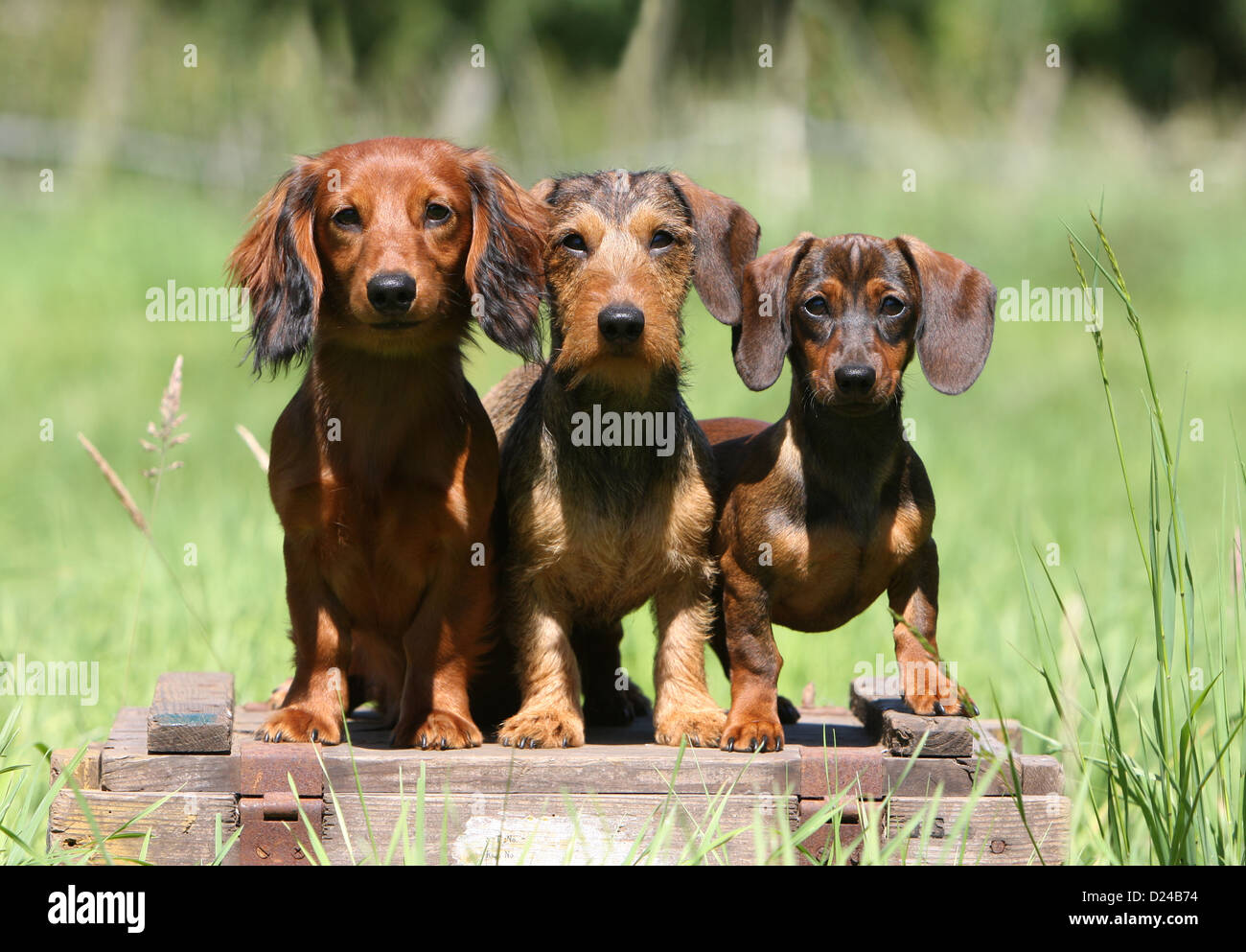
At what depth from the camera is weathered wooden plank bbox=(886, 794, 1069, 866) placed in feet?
12.2

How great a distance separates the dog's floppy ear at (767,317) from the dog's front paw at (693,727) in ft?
3.18

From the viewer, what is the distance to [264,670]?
6.20 meters

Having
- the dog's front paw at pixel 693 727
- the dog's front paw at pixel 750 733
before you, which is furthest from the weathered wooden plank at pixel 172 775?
the dog's front paw at pixel 750 733

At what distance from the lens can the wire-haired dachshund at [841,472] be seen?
12.9 feet

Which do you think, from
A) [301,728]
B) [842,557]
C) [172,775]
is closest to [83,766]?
[172,775]

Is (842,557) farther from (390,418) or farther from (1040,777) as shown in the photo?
(390,418)

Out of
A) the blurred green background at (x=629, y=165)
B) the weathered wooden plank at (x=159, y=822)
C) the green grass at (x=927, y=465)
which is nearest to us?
the weathered wooden plank at (x=159, y=822)

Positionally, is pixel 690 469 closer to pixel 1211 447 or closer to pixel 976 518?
pixel 976 518

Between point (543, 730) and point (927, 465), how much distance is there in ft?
18.9

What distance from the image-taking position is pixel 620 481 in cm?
420

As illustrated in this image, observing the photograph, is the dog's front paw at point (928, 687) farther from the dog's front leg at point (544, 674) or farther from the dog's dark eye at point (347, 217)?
the dog's dark eye at point (347, 217)

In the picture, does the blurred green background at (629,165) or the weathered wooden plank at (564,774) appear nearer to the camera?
the weathered wooden plank at (564,774)

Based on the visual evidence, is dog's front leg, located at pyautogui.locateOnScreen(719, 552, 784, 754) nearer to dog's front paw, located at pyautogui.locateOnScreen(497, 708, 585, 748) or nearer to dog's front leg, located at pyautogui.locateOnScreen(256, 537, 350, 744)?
dog's front paw, located at pyautogui.locateOnScreen(497, 708, 585, 748)
